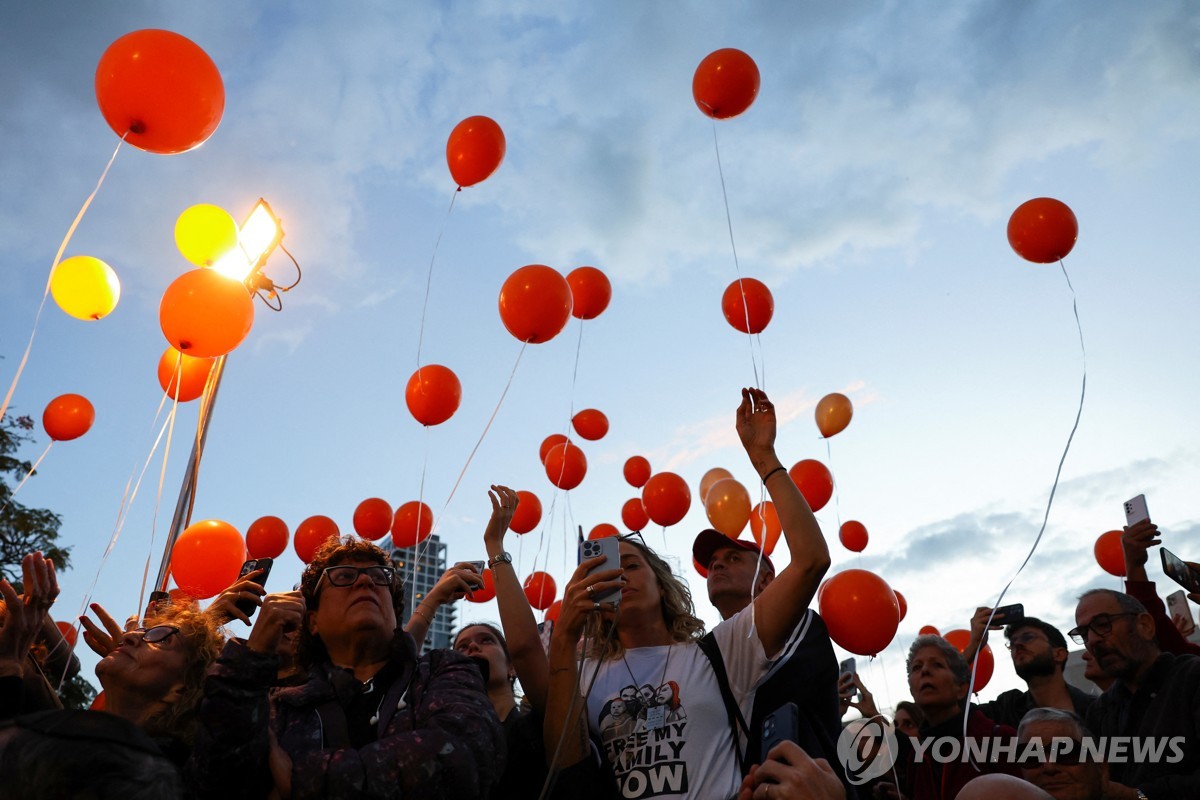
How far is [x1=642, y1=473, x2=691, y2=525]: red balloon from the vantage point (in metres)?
6.67

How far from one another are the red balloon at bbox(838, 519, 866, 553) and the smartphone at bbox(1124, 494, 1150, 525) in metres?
4.45

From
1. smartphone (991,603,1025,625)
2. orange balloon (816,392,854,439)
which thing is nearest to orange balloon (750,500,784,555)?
orange balloon (816,392,854,439)

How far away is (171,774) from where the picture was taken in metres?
1.08

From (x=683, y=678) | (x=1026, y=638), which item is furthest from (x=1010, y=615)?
(x=683, y=678)

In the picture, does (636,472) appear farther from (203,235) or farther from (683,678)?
(683,678)

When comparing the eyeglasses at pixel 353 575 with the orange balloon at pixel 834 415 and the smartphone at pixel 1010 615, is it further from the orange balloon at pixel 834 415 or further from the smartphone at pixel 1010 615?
the orange balloon at pixel 834 415

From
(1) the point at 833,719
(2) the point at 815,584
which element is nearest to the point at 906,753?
(1) the point at 833,719

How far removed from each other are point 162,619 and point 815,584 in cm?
198

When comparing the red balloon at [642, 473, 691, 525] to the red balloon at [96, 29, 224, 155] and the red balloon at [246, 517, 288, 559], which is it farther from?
the red balloon at [96, 29, 224, 155]

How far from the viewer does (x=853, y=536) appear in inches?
332

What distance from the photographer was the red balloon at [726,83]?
4871 mm

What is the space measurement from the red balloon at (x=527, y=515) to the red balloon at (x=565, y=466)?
1.27 feet

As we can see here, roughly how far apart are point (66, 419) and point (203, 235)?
2.34 meters

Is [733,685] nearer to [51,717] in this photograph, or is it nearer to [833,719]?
[833,719]
